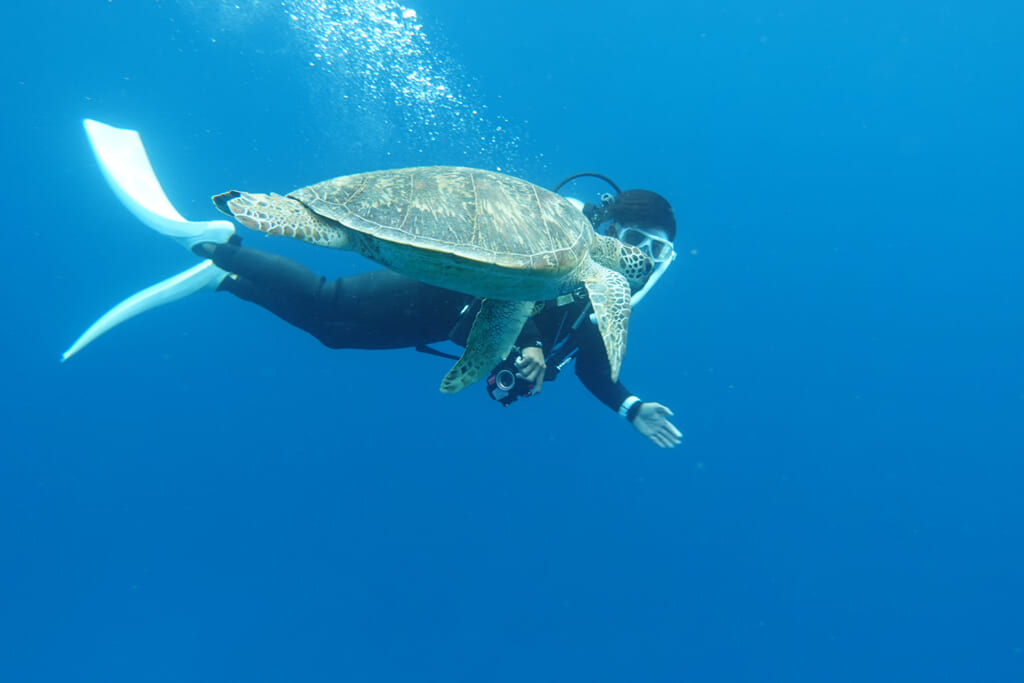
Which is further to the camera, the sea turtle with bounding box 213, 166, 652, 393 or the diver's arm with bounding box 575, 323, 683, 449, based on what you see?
the diver's arm with bounding box 575, 323, 683, 449

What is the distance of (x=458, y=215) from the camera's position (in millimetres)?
2875

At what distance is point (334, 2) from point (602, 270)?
10.8m

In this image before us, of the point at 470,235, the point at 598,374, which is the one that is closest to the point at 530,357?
the point at 470,235

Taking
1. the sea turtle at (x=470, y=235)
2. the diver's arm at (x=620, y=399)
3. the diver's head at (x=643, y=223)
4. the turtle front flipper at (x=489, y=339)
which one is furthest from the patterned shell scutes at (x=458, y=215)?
the diver's arm at (x=620, y=399)

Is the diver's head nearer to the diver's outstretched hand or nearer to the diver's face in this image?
the diver's face

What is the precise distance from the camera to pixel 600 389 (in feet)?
14.3

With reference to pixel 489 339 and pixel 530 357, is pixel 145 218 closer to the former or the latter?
pixel 489 339

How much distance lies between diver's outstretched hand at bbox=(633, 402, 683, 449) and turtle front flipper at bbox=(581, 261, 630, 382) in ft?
3.42

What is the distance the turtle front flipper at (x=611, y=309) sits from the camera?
10.1ft

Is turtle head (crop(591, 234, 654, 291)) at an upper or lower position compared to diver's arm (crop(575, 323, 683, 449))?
upper

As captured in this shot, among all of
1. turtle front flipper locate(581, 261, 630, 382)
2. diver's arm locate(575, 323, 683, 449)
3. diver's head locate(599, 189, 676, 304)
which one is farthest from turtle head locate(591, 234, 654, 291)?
diver's arm locate(575, 323, 683, 449)

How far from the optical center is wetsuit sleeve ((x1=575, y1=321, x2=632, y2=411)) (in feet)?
13.7

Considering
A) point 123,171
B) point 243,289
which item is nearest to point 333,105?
point 123,171

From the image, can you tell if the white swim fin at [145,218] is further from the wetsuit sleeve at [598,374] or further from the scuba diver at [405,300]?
the wetsuit sleeve at [598,374]
